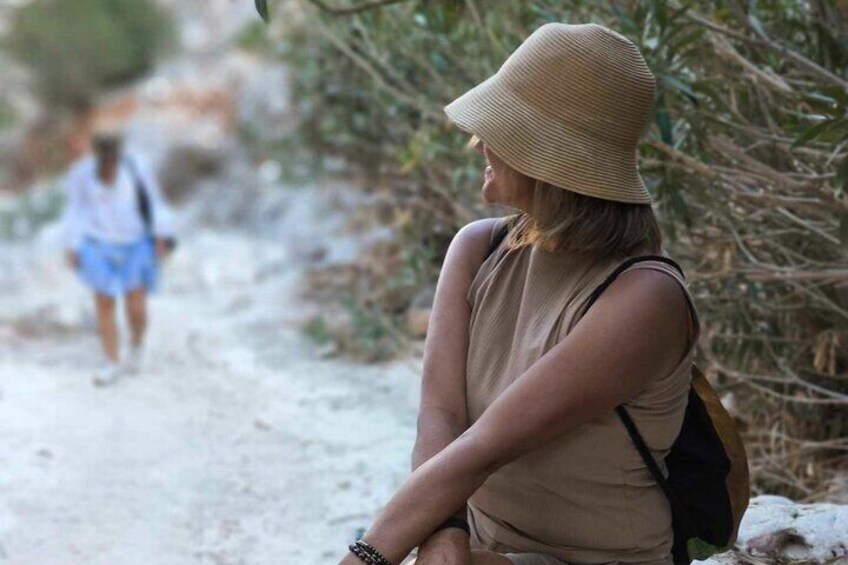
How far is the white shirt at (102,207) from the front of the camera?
7.74m

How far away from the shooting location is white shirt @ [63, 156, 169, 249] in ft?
25.4

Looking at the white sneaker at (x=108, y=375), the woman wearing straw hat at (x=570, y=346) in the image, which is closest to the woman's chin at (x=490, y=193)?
the woman wearing straw hat at (x=570, y=346)

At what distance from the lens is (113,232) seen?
308 inches

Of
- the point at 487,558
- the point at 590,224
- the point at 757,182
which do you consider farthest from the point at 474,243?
the point at 757,182

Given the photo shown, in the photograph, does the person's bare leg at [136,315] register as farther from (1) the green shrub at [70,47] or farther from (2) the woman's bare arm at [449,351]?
(1) the green shrub at [70,47]

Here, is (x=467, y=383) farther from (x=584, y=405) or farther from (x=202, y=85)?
(x=202, y=85)

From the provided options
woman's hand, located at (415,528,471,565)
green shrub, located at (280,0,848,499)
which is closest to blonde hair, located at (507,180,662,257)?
woman's hand, located at (415,528,471,565)

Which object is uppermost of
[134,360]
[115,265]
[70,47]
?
[115,265]

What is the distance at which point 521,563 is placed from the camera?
229 cm

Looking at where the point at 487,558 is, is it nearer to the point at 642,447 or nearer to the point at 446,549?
the point at 446,549

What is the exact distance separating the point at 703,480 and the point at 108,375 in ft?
18.7

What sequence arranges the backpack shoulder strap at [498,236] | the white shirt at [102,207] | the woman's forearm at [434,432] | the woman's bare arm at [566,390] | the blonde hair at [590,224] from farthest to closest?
the white shirt at [102,207] < the backpack shoulder strap at [498,236] < the woman's forearm at [434,432] < the blonde hair at [590,224] < the woman's bare arm at [566,390]

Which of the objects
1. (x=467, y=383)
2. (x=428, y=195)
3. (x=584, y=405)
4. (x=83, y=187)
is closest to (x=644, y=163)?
(x=467, y=383)

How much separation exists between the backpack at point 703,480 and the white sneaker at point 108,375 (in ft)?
18.3
